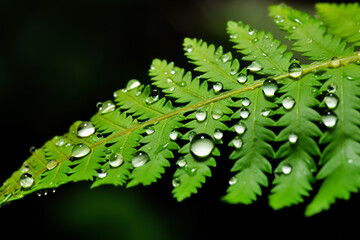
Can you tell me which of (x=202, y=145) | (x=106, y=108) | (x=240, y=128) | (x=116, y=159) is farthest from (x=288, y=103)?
(x=106, y=108)

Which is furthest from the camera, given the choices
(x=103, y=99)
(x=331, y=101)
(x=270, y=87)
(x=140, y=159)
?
(x=103, y=99)

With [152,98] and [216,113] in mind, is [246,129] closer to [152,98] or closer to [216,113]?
[216,113]

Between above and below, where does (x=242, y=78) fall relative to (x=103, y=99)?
above

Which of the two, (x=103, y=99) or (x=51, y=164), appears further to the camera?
(x=103, y=99)

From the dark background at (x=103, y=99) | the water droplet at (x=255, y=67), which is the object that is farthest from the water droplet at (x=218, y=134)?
the dark background at (x=103, y=99)

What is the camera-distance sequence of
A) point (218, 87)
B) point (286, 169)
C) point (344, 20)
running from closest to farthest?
1. point (286, 169)
2. point (218, 87)
3. point (344, 20)

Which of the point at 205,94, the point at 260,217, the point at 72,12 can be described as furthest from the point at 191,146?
the point at 72,12

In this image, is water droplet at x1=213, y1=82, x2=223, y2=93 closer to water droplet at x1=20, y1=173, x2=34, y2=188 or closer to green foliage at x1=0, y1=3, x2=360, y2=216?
green foliage at x1=0, y1=3, x2=360, y2=216

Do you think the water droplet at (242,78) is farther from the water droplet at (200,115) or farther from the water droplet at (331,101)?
the water droplet at (331,101)
